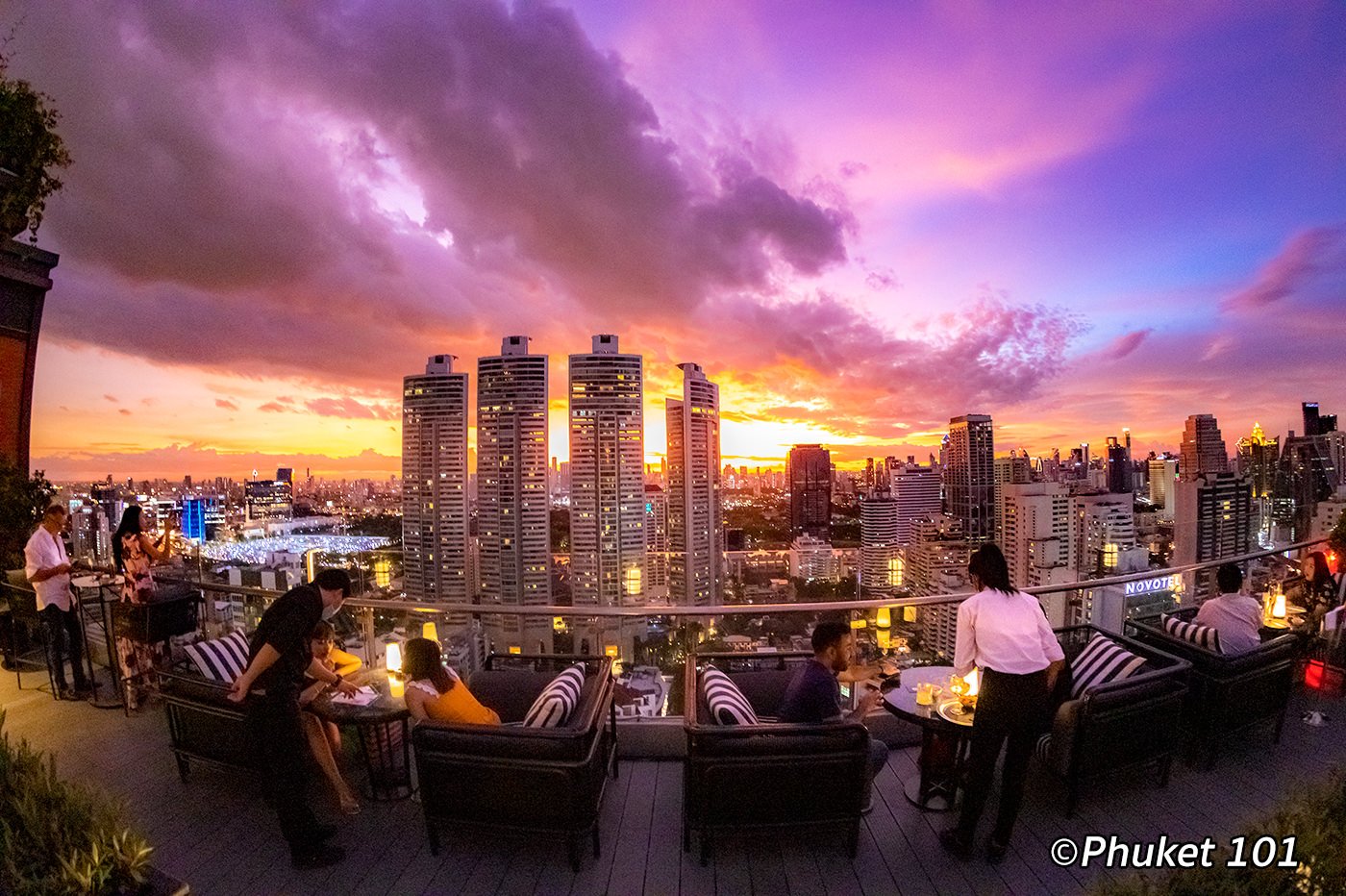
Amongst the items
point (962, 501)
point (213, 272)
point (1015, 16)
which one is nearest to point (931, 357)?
point (962, 501)

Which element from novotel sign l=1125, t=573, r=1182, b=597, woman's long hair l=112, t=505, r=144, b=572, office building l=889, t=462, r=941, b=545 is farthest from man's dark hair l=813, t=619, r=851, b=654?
office building l=889, t=462, r=941, b=545

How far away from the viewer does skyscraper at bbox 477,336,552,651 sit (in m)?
30.6

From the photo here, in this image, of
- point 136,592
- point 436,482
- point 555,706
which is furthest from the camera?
point 436,482

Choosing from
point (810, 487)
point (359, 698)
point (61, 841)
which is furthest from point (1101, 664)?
point (810, 487)

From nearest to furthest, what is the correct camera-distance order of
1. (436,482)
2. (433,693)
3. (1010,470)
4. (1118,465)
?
1. (433,693)
2. (436,482)
3. (1010,470)
4. (1118,465)

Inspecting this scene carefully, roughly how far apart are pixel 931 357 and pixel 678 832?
94.7ft

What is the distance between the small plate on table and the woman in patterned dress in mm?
7116

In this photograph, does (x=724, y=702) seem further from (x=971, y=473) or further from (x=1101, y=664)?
(x=971, y=473)

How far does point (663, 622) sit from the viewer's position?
5.27 meters

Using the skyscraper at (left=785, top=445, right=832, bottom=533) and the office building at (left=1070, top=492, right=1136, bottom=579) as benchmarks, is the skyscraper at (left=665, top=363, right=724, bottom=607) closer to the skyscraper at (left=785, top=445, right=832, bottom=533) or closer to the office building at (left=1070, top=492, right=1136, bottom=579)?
the skyscraper at (left=785, top=445, right=832, bottom=533)

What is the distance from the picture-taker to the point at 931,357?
27906mm

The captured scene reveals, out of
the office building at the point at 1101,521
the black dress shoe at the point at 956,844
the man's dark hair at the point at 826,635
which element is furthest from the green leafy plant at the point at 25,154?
the office building at the point at 1101,521

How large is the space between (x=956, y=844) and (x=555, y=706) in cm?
251

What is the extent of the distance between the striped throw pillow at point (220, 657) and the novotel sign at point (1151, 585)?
311 inches
